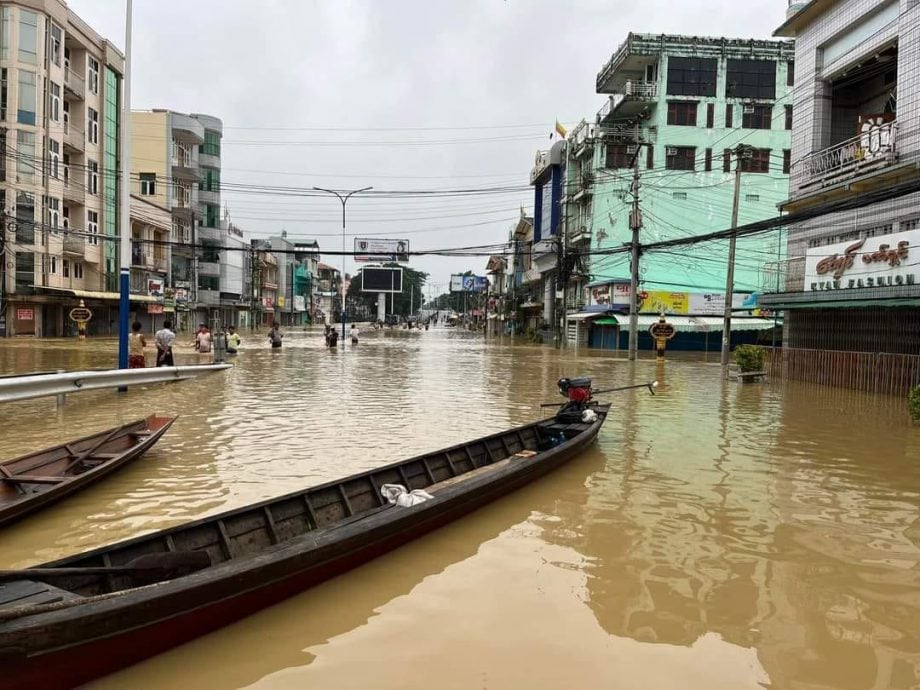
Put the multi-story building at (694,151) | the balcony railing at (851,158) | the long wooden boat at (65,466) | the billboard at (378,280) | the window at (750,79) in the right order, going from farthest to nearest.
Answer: the billboard at (378,280), the window at (750,79), the multi-story building at (694,151), the balcony railing at (851,158), the long wooden boat at (65,466)

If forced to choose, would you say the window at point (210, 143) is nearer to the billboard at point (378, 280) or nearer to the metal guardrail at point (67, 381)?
the billboard at point (378, 280)

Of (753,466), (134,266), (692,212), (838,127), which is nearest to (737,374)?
(838,127)

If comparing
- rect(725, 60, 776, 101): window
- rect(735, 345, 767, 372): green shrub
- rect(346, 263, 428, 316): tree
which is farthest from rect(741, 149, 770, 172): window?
rect(346, 263, 428, 316): tree

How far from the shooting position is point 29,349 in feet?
101

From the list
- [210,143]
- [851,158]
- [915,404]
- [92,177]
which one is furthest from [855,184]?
[210,143]

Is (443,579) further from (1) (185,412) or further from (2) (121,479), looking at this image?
(1) (185,412)

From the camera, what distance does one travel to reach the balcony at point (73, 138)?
143 ft

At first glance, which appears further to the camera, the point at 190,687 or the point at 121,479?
the point at 121,479

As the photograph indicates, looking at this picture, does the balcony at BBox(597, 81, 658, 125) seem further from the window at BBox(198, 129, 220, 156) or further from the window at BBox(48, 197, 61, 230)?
the window at BBox(198, 129, 220, 156)

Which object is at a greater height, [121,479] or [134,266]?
[134,266]

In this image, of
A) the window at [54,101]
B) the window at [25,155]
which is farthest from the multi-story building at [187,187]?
the window at [25,155]

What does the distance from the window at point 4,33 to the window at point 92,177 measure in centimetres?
739

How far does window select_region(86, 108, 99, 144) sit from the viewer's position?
151 ft

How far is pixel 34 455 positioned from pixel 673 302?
40.5m
